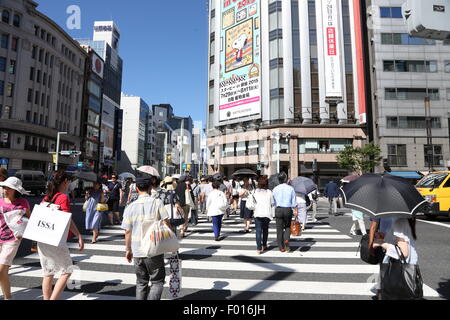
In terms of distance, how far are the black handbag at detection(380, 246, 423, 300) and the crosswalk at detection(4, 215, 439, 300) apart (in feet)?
5.44

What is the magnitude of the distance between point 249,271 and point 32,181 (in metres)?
27.7

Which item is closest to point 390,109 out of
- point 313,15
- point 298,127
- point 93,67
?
point 298,127

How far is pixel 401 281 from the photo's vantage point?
2777 mm

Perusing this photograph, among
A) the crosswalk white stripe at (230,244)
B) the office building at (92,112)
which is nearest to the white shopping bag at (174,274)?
the crosswalk white stripe at (230,244)

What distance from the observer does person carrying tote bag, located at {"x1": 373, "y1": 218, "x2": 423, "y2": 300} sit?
2760 millimetres

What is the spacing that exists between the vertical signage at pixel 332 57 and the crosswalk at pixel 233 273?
1467 inches

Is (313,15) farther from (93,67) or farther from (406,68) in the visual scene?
(93,67)

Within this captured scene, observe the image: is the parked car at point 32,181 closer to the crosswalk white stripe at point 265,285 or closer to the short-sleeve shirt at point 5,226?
the crosswalk white stripe at point 265,285

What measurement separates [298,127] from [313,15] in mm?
17578

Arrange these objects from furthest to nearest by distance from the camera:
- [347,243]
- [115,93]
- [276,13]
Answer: [115,93] < [276,13] < [347,243]

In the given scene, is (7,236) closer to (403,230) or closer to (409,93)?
(403,230)

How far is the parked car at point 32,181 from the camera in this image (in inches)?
1013

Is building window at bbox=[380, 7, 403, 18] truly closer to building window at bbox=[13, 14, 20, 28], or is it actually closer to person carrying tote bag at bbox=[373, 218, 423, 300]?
person carrying tote bag at bbox=[373, 218, 423, 300]

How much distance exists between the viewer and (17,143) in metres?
42.1
